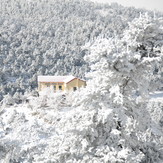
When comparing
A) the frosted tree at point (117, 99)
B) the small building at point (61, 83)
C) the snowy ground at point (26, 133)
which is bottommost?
the snowy ground at point (26, 133)

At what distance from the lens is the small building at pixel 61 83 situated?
186 ft

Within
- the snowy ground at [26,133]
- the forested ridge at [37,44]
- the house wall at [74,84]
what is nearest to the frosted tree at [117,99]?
the snowy ground at [26,133]

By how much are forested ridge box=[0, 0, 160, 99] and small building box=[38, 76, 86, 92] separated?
7223 millimetres

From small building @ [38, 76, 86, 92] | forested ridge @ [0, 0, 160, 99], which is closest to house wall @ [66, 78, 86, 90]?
small building @ [38, 76, 86, 92]

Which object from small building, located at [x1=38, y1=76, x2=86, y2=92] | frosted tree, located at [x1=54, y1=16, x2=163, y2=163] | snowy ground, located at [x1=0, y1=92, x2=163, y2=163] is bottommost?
snowy ground, located at [x1=0, y1=92, x2=163, y2=163]

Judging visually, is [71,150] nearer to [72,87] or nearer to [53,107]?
[53,107]

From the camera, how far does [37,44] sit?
366ft

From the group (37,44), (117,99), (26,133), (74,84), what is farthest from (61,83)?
(37,44)

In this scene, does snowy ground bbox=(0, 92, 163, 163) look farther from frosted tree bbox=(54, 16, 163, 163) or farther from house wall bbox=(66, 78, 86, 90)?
frosted tree bbox=(54, 16, 163, 163)

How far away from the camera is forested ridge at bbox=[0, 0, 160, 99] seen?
85.0 m

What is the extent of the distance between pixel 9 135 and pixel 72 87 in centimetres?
2278

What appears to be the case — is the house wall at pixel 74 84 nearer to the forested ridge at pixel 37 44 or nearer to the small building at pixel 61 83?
the small building at pixel 61 83

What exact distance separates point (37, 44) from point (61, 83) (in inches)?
2195

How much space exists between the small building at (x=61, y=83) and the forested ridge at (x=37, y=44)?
7223mm
